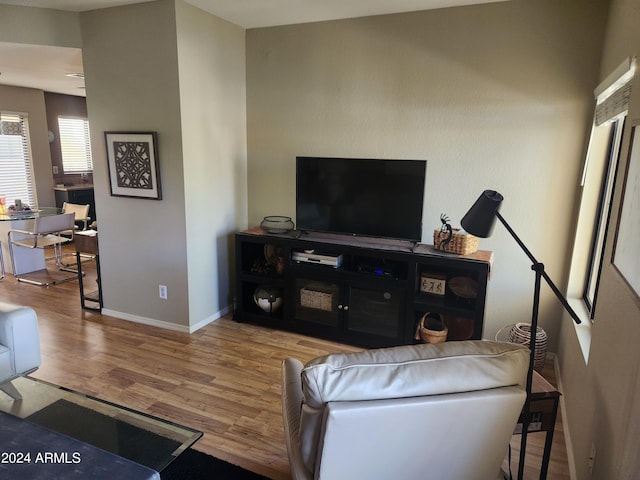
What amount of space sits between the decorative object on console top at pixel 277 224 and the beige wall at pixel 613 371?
2.24 meters

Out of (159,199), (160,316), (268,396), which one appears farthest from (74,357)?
(268,396)

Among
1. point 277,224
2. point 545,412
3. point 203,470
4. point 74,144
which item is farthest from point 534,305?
point 74,144

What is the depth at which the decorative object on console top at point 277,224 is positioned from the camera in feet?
12.0

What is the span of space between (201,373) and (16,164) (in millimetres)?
5093

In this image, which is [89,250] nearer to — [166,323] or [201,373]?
[166,323]

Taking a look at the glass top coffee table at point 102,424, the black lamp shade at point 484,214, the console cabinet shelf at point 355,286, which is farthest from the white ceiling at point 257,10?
the glass top coffee table at point 102,424

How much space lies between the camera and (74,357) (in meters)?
3.13

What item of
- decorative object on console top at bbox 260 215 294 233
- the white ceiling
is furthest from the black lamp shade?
decorative object on console top at bbox 260 215 294 233

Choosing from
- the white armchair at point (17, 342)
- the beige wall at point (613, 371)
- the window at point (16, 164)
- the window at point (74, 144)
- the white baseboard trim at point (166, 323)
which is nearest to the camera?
the beige wall at point (613, 371)

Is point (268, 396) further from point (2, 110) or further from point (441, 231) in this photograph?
point (2, 110)

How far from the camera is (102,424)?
187cm

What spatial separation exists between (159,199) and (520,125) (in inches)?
110

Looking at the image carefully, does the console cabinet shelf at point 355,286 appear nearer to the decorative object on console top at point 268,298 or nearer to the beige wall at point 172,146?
the decorative object on console top at point 268,298

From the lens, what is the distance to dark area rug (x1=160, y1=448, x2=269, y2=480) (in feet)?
Result: 6.63
